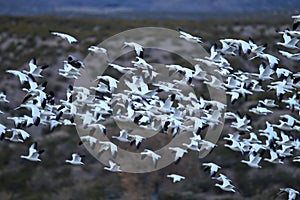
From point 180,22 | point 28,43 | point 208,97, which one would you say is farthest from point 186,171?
point 180,22

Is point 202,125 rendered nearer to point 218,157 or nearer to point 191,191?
point 191,191

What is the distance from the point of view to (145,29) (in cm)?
5075

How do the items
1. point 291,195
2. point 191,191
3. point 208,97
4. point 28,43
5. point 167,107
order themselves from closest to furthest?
point 291,195, point 167,107, point 191,191, point 208,97, point 28,43

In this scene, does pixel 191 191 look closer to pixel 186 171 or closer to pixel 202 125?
pixel 186 171

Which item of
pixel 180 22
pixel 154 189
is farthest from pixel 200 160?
pixel 180 22

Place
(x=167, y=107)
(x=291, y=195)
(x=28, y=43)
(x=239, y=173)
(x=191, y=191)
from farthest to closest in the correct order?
(x=28, y=43) → (x=239, y=173) → (x=191, y=191) → (x=167, y=107) → (x=291, y=195)

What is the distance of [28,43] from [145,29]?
6902mm

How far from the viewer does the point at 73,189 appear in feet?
83.9

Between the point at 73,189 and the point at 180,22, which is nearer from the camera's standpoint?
the point at 73,189

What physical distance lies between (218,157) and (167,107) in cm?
603

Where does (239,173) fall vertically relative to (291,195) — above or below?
below


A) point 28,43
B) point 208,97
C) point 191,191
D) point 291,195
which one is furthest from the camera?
point 28,43

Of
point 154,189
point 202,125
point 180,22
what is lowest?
point 180,22

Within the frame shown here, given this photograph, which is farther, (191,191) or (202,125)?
(191,191)
